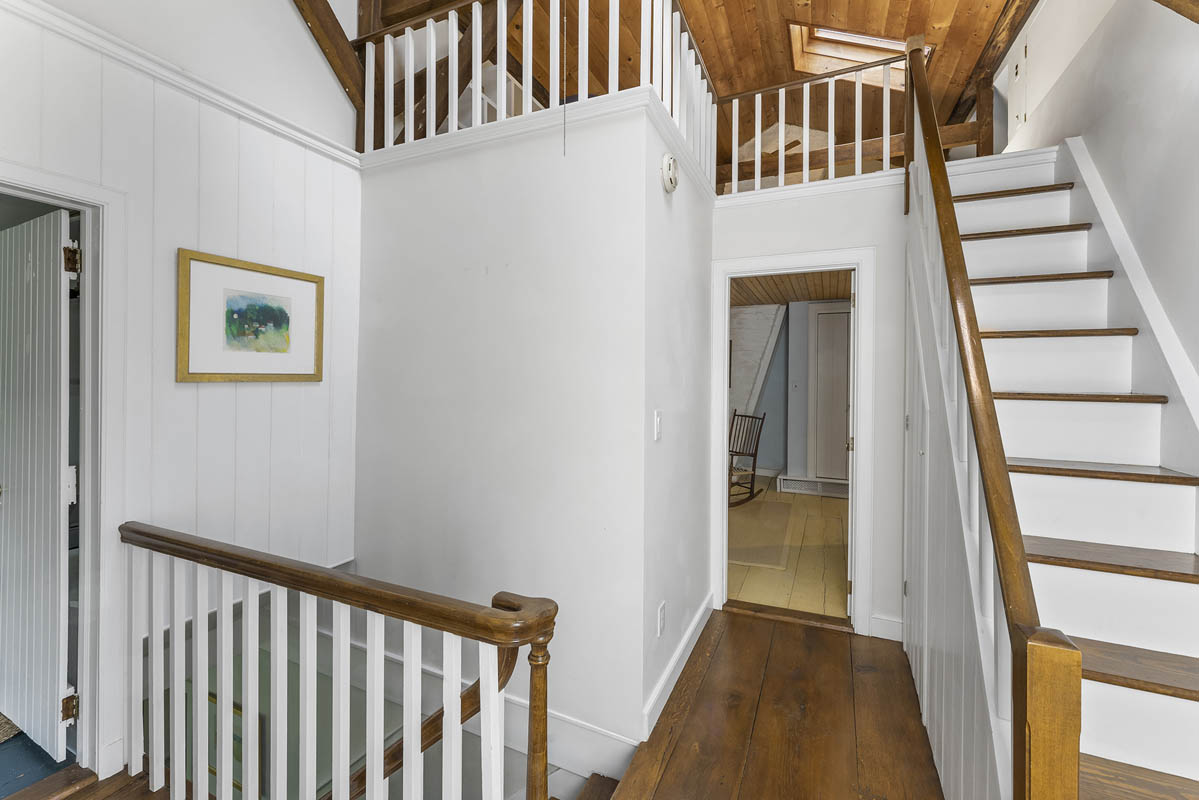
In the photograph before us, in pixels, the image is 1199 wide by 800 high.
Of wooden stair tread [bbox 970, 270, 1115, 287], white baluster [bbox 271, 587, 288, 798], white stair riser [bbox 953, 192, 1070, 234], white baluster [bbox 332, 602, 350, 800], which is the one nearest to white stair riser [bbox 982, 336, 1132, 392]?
wooden stair tread [bbox 970, 270, 1115, 287]

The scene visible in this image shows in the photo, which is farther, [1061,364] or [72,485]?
[1061,364]

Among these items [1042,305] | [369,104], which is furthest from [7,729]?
[1042,305]

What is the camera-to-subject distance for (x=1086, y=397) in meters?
1.89

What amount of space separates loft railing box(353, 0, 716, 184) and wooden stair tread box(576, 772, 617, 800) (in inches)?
95.9

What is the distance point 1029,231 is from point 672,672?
243 centimetres

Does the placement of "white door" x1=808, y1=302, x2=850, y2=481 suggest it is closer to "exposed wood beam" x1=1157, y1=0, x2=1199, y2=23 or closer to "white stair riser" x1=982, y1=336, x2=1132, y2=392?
"white stair riser" x1=982, y1=336, x2=1132, y2=392

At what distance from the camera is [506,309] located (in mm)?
2174

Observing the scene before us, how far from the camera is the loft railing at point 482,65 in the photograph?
2.08 meters

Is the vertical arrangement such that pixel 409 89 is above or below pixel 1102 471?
above

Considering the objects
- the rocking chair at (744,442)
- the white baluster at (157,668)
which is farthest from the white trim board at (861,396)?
the rocking chair at (744,442)

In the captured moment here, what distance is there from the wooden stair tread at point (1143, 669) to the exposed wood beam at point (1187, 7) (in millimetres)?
1572

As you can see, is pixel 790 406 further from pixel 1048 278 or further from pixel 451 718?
pixel 451 718

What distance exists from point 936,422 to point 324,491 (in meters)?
→ 2.47

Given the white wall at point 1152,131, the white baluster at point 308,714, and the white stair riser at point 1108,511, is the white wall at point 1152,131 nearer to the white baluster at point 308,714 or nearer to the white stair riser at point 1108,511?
the white stair riser at point 1108,511
